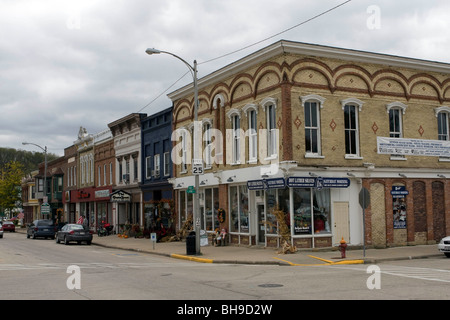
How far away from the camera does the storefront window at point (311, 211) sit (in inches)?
891

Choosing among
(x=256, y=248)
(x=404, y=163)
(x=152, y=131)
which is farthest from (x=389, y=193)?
(x=152, y=131)

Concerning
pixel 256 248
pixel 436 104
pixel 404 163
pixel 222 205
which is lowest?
pixel 256 248

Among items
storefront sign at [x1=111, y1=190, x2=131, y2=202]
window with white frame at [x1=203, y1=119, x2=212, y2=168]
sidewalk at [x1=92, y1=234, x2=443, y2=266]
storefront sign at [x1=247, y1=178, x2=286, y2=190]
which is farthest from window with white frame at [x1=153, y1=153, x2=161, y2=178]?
storefront sign at [x1=247, y1=178, x2=286, y2=190]

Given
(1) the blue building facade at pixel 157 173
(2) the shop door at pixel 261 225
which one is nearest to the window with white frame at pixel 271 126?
(2) the shop door at pixel 261 225

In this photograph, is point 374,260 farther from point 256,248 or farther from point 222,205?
point 222,205

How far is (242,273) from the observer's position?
15656 mm

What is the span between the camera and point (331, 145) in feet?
76.7

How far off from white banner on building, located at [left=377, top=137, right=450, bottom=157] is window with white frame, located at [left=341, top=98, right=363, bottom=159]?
123 cm

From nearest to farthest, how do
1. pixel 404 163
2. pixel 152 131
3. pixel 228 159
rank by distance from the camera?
1. pixel 404 163
2. pixel 228 159
3. pixel 152 131

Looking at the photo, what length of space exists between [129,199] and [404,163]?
21631 millimetres

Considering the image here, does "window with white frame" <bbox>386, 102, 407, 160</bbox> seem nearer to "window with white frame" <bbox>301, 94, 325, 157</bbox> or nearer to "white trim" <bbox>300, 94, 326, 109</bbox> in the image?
"white trim" <bbox>300, 94, 326, 109</bbox>

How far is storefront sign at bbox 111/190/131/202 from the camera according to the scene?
38.8m

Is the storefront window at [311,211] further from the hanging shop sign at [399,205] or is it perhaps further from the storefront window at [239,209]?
the storefront window at [239,209]

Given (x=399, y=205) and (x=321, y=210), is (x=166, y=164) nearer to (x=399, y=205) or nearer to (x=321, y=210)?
(x=321, y=210)
